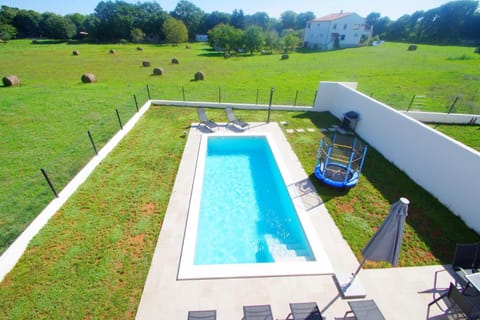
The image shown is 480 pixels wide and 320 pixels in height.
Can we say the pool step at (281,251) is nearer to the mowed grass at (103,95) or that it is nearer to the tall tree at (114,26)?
the mowed grass at (103,95)

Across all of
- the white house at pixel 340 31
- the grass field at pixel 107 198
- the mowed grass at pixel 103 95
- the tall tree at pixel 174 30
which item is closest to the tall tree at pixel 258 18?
the tall tree at pixel 174 30

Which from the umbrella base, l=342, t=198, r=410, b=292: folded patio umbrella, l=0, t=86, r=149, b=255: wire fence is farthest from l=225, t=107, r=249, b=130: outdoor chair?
l=342, t=198, r=410, b=292: folded patio umbrella

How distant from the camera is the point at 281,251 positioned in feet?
17.7

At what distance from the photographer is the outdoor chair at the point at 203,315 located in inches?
138

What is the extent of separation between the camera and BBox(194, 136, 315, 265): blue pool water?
17.8 feet

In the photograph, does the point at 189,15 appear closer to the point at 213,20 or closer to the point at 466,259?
the point at 213,20

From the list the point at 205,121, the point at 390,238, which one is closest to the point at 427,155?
the point at 390,238

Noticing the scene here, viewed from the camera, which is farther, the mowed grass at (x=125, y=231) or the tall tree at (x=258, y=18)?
the tall tree at (x=258, y=18)

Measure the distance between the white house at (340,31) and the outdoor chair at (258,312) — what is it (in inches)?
2153

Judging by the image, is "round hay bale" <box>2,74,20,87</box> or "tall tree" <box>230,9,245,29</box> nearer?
"round hay bale" <box>2,74,20,87</box>

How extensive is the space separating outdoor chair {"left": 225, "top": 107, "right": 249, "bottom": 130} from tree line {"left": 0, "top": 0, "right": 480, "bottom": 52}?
116ft

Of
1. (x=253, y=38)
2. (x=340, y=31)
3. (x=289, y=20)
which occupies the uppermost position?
(x=289, y=20)

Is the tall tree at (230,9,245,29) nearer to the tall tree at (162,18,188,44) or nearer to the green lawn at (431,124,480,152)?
the tall tree at (162,18,188,44)

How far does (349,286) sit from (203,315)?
111 inches
